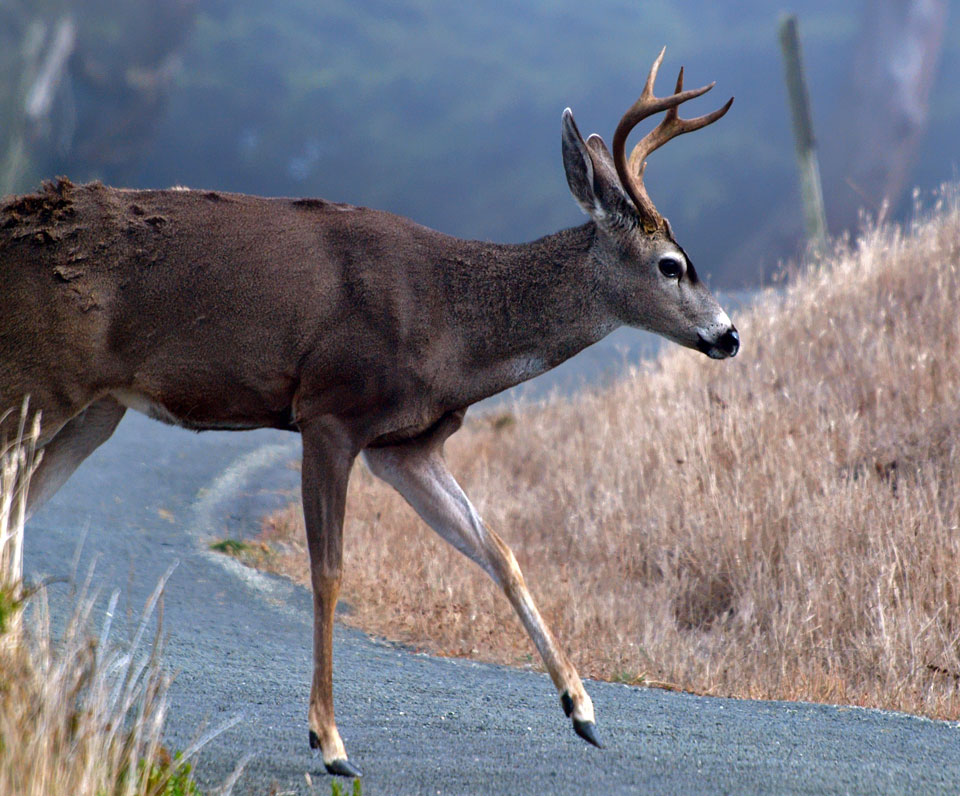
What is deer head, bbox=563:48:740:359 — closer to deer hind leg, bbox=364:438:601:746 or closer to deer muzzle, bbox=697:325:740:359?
deer muzzle, bbox=697:325:740:359

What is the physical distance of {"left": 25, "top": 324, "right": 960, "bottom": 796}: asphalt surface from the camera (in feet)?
14.9

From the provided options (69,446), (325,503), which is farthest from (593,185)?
(69,446)

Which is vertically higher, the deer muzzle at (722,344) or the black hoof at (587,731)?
the deer muzzle at (722,344)

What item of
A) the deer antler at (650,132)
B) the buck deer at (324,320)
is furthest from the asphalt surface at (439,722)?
the deer antler at (650,132)

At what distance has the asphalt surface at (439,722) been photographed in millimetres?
4527

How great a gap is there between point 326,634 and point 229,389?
3.53ft

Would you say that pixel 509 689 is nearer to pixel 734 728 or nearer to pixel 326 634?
pixel 734 728

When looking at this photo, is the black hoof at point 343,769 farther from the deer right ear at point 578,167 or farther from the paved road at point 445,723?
the deer right ear at point 578,167

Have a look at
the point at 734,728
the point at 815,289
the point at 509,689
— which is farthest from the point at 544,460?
the point at 734,728

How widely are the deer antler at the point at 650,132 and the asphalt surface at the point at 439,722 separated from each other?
2.24 metres

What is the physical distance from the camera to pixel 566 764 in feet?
15.5

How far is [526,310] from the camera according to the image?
216 inches

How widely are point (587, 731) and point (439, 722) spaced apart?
0.74 metres

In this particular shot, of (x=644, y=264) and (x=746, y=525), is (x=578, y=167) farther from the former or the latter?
(x=746, y=525)
